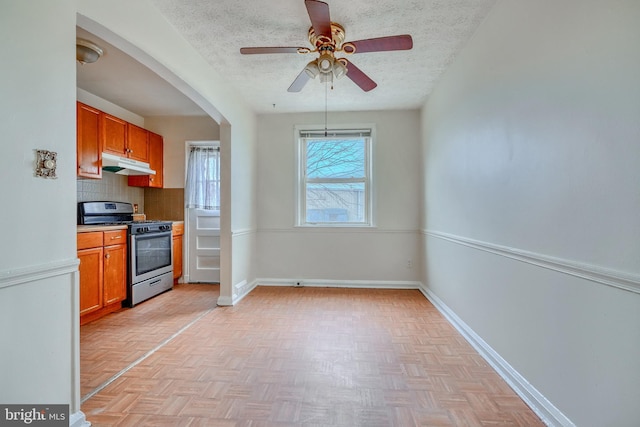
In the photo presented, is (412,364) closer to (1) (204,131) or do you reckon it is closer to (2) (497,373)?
(2) (497,373)

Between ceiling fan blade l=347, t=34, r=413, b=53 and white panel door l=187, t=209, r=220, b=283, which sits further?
white panel door l=187, t=209, r=220, b=283

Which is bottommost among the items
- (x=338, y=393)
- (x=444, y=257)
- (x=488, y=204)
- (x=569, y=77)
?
(x=338, y=393)

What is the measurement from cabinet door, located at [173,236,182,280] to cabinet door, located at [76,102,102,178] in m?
1.35

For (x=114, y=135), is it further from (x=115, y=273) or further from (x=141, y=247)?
(x=115, y=273)

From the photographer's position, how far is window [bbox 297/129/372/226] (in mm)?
4258

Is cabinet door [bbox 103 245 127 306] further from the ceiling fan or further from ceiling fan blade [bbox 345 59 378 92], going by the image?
ceiling fan blade [bbox 345 59 378 92]

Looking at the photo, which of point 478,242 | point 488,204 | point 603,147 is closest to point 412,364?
point 478,242

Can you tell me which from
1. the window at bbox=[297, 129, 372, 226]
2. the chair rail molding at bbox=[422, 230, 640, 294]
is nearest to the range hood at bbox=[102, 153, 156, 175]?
the window at bbox=[297, 129, 372, 226]

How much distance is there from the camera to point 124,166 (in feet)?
11.6

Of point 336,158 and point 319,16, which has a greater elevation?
point 319,16

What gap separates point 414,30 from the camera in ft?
7.45

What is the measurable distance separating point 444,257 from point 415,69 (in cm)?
193

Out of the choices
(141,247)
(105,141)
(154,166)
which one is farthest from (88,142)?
(141,247)

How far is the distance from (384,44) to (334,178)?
2.42m
